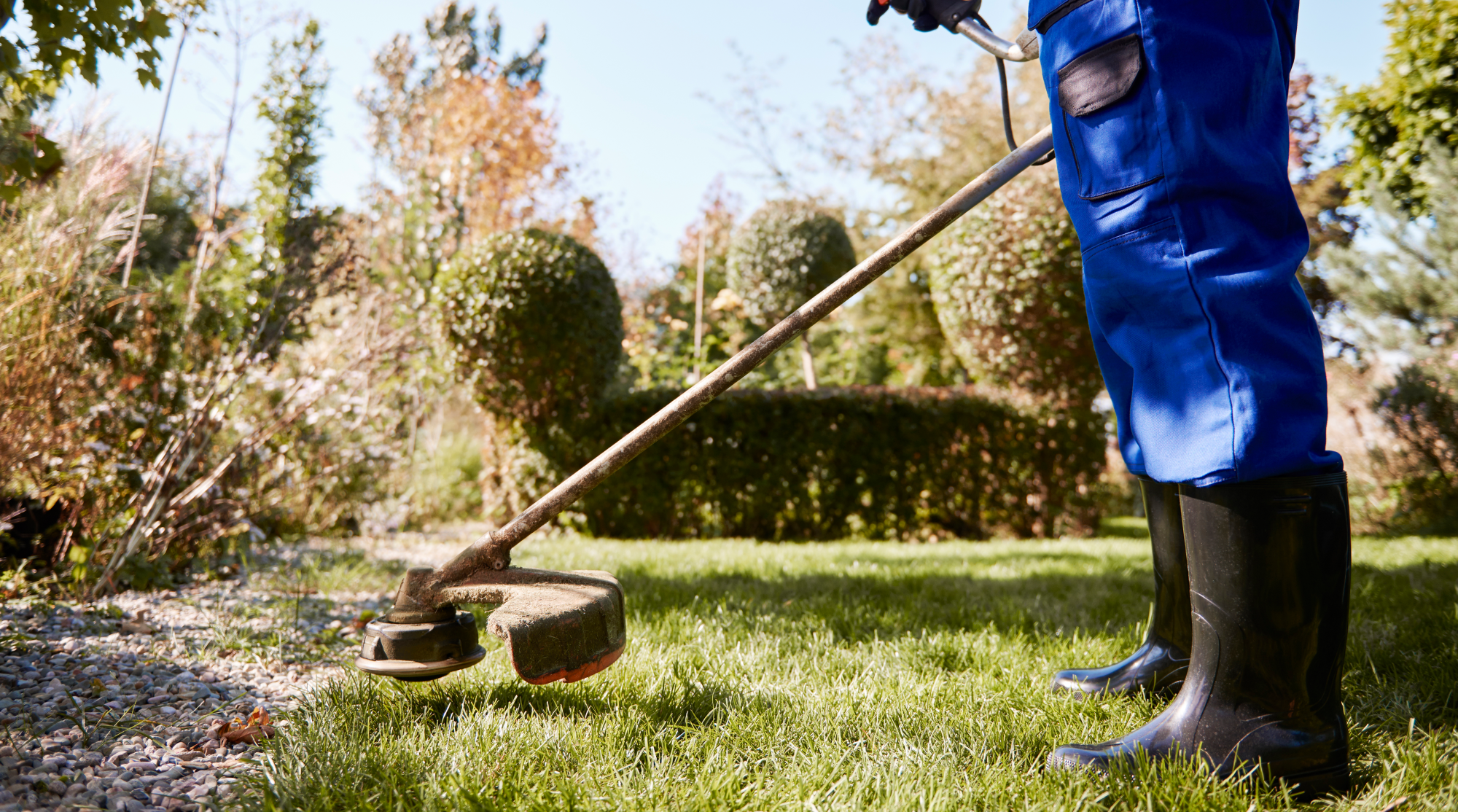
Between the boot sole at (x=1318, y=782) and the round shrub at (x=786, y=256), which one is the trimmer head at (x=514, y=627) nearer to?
the boot sole at (x=1318, y=782)

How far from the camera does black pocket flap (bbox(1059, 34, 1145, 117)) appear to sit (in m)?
1.25

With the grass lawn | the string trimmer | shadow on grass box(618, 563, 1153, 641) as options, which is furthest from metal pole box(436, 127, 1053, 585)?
shadow on grass box(618, 563, 1153, 641)

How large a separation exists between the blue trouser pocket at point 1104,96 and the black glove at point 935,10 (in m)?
0.42

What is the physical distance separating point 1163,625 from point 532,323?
442 cm

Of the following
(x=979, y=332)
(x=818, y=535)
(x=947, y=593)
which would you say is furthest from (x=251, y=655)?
(x=979, y=332)

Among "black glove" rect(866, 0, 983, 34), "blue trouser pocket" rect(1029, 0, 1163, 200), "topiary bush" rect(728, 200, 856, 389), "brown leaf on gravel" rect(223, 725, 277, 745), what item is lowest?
"brown leaf on gravel" rect(223, 725, 277, 745)

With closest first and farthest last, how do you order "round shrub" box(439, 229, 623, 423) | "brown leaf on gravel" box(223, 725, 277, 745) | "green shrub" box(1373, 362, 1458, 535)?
"brown leaf on gravel" box(223, 725, 277, 745), "round shrub" box(439, 229, 623, 423), "green shrub" box(1373, 362, 1458, 535)

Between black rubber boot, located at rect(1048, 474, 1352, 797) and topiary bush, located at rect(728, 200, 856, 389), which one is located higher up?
topiary bush, located at rect(728, 200, 856, 389)

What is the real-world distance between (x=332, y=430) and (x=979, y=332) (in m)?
4.94

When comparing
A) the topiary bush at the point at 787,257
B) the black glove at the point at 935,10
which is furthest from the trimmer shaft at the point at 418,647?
the topiary bush at the point at 787,257

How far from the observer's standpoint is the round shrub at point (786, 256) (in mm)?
8148

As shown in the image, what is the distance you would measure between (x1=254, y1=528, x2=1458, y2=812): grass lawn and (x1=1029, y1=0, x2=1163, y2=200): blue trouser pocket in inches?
37.4

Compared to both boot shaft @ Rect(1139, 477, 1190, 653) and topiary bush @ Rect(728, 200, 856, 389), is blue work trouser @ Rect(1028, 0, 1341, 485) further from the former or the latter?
topiary bush @ Rect(728, 200, 856, 389)

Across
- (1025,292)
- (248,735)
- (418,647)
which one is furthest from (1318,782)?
(1025,292)
